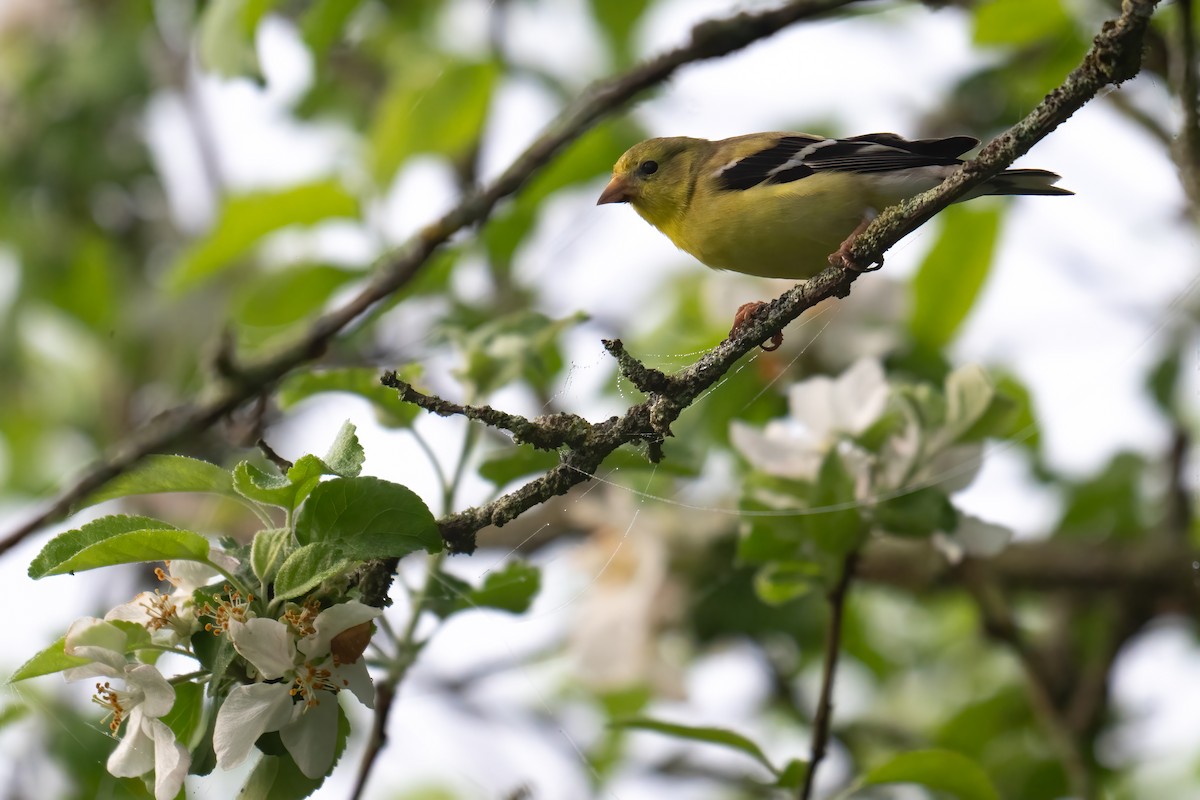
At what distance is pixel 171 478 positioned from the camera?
1688mm

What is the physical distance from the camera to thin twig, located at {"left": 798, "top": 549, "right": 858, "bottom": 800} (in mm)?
2209

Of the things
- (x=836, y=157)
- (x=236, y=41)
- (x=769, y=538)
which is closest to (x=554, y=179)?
(x=236, y=41)

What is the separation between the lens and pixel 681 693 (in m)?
3.37

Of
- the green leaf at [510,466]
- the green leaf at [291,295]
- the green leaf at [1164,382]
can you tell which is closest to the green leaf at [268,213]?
the green leaf at [291,295]

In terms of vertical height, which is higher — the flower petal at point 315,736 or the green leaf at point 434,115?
the green leaf at point 434,115

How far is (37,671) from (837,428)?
4.50 feet

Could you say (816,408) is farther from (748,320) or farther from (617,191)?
(748,320)

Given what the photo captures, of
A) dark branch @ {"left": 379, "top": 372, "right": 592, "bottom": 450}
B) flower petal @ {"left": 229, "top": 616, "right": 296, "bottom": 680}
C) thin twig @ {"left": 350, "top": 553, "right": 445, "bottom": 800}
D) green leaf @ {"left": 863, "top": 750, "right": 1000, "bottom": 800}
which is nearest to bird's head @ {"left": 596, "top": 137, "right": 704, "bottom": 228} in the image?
dark branch @ {"left": 379, "top": 372, "right": 592, "bottom": 450}

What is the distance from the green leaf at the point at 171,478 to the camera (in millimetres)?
1665

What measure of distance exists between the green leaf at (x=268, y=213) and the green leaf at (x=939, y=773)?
6.77ft

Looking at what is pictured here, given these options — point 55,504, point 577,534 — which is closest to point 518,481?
point 55,504

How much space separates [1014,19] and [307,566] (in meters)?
2.09

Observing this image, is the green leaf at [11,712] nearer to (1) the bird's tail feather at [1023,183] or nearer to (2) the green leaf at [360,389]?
(2) the green leaf at [360,389]

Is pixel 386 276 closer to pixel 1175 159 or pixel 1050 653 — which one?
pixel 1175 159
